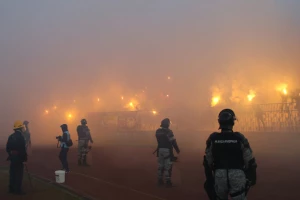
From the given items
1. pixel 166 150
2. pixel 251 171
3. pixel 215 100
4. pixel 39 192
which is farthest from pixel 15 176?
pixel 215 100

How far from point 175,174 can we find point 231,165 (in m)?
7.12

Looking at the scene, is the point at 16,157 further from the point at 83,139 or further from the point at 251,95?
the point at 251,95

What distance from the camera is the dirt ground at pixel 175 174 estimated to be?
28.1 feet

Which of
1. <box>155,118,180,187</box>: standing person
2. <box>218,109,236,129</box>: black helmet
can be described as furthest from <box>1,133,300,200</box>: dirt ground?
<box>218,109,236,129</box>: black helmet

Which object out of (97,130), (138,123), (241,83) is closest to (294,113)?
(138,123)

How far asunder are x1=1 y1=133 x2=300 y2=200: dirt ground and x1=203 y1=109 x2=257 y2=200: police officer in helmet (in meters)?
4.33

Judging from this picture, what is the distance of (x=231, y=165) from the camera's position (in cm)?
404

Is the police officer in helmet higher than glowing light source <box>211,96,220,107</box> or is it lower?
lower

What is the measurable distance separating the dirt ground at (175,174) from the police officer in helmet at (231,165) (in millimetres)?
4332

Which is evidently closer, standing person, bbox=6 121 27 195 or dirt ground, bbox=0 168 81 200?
dirt ground, bbox=0 168 81 200

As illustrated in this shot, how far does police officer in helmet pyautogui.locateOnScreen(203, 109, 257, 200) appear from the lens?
4.01m

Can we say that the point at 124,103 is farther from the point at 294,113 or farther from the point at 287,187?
the point at 287,187

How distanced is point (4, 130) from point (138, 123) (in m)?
38.1

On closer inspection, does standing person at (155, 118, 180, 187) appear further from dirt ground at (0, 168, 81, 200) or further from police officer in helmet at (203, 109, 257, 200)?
police officer in helmet at (203, 109, 257, 200)
